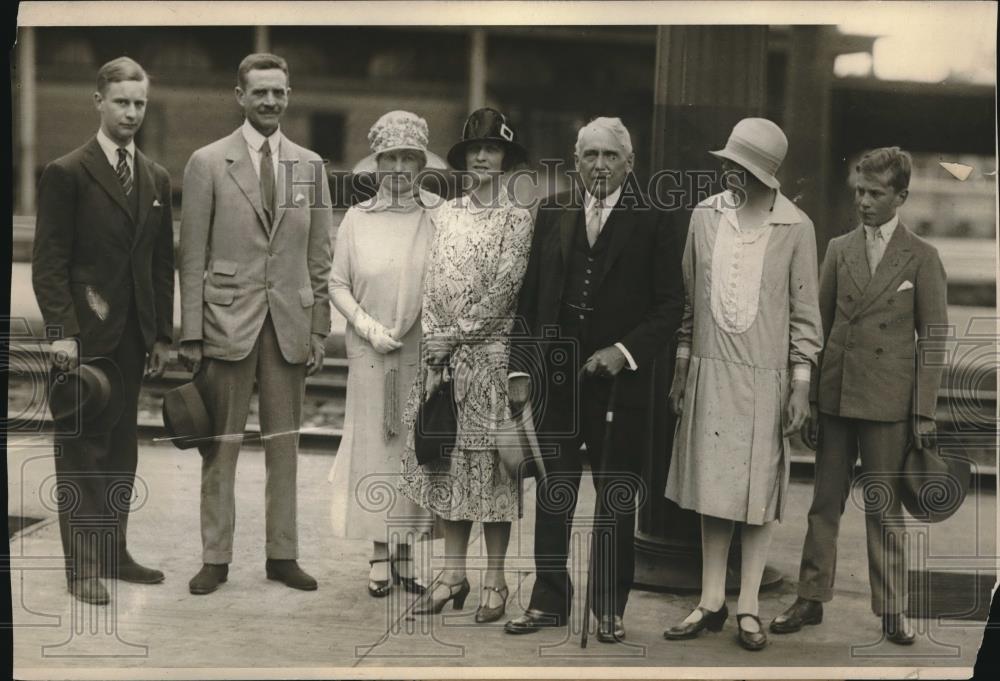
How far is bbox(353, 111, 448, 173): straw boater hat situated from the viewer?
630 cm

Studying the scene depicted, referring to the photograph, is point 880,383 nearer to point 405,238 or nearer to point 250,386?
point 405,238

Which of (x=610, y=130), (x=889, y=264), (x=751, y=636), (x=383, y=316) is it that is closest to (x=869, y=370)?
(x=889, y=264)

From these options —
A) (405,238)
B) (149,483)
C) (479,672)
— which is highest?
(405,238)

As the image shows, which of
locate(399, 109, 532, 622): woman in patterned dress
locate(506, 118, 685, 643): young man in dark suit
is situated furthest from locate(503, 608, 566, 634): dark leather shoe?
locate(399, 109, 532, 622): woman in patterned dress

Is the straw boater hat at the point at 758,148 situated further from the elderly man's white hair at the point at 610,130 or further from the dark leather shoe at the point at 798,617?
the dark leather shoe at the point at 798,617

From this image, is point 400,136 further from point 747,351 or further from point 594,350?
point 747,351

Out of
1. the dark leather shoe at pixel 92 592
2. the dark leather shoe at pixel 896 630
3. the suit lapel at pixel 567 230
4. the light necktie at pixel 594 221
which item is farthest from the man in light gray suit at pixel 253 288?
the dark leather shoe at pixel 896 630

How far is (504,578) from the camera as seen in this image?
6.38 metres

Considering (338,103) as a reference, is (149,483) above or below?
below

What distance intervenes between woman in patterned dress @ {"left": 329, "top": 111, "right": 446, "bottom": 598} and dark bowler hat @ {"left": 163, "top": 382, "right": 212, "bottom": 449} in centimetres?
56

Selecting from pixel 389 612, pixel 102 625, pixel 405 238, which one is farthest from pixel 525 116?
pixel 102 625

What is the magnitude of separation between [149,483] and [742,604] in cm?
245

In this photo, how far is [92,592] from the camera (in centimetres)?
647

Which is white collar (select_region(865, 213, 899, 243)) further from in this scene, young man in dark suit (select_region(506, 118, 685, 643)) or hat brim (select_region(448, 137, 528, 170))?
hat brim (select_region(448, 137, 528, 170))
